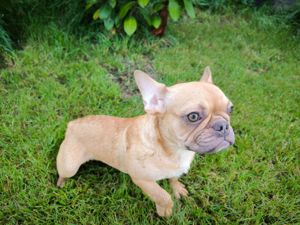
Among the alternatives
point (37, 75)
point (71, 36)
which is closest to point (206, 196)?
point (37, 75)

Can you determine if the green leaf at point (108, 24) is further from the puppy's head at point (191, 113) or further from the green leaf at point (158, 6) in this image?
the puppy's head at point (191, 113)

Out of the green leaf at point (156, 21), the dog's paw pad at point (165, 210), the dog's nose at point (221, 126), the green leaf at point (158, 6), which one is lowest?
the dog's paw pad at point (165, 210)

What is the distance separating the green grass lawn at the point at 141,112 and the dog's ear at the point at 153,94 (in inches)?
36.7

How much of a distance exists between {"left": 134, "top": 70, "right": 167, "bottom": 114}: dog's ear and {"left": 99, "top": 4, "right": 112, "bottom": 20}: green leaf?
2.08 meters

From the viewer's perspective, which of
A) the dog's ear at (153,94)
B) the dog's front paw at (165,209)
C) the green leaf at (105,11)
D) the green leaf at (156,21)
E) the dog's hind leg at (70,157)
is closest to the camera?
the dog's ear at (153,94)

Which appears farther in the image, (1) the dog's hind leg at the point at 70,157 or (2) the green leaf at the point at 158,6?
(2) the green leaf at the point at 158,6

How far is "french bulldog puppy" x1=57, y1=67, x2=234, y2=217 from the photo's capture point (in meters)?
2.26

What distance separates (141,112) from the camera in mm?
3746

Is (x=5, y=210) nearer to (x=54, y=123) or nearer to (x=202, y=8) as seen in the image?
(x=54, y=123)

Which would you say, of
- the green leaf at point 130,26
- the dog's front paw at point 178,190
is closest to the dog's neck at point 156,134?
the dog's front paw at point 178,190

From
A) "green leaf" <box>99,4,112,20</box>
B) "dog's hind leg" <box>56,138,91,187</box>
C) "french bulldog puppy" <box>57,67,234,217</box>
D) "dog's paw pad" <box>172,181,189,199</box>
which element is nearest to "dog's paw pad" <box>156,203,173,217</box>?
"french bulldog puppy" <box>57,67,234,217</box>

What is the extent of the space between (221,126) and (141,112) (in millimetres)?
1595

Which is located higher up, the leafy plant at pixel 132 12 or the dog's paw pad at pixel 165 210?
the leafy plant at pixel 132 12

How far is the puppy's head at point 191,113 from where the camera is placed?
225cm
